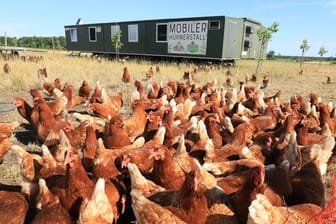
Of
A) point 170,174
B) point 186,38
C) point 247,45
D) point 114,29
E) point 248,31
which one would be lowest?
point 170,174

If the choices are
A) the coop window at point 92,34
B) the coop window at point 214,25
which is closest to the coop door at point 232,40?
the coop window at point 214,25

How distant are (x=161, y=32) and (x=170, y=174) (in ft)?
64.4

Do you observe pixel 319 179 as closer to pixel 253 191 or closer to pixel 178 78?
pixel 253 191

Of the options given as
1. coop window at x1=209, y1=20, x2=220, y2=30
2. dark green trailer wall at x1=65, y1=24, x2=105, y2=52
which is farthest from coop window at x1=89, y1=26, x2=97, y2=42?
coop window at x1=209, y1=20, x2=220, y2=30

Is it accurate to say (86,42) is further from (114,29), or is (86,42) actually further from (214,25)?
(214,25)

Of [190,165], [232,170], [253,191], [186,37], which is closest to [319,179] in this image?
[232,170]

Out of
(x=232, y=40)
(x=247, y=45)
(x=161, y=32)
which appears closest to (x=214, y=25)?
(x=232, y=40)

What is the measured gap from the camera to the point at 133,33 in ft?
75.0

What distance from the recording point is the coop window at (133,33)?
2266 centimetres

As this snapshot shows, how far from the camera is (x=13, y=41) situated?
47.4 m

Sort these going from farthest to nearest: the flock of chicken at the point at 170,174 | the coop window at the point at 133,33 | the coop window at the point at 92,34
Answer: the coop window at the point at 92,34 < the coop window at the point at 133,33 < the flock of chicken at the point at 170,174

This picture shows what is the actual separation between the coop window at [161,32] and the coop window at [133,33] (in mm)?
2181

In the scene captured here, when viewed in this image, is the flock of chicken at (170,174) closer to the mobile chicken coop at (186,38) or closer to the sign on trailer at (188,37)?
the mobile chicken coop at (186,38)

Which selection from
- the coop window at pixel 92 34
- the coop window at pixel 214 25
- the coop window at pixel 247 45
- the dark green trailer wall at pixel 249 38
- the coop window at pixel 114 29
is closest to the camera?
the coop window at pixel 214 25
